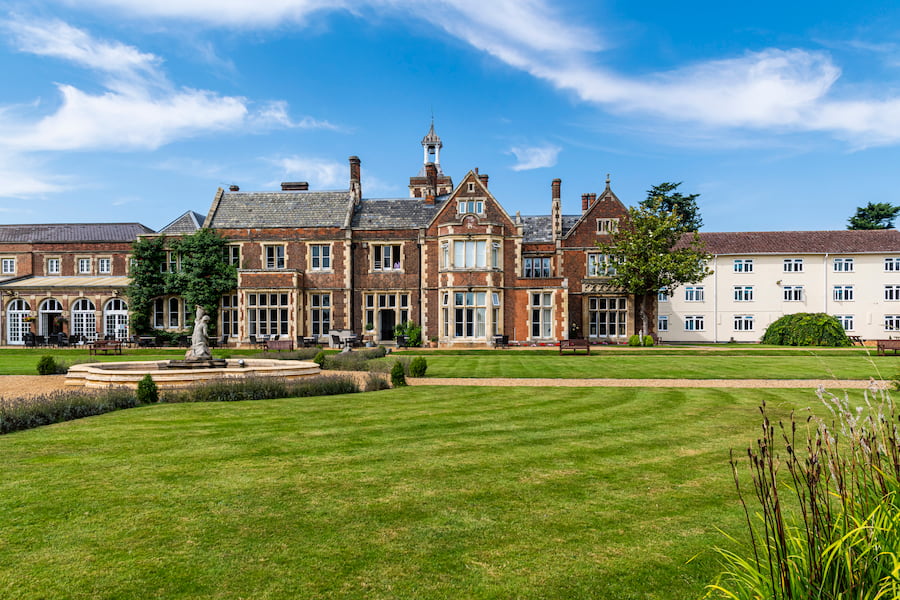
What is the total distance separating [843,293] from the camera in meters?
46.0

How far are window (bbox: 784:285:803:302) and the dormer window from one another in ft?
89.9

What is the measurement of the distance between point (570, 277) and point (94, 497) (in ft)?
123

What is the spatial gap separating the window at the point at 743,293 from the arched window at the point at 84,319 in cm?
5045

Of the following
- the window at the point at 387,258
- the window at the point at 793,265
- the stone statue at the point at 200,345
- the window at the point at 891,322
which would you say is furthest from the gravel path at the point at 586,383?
the window at the point at 891,322

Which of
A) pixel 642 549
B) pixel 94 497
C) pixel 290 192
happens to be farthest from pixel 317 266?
pixel 642 549

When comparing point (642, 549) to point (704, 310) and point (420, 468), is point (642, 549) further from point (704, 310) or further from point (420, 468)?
point (704, 310)

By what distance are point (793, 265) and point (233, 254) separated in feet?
145

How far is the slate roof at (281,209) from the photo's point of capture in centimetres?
4106

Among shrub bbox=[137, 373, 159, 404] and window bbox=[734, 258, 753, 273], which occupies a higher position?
window bbox=[734, 258, 753, 273]

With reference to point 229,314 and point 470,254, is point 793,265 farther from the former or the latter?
point 229,314

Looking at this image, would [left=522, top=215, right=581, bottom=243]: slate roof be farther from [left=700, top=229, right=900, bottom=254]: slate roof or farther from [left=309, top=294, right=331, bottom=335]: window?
[left=309, top=294, right=331, bottom=335]: window

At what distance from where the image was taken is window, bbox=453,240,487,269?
37.3 m

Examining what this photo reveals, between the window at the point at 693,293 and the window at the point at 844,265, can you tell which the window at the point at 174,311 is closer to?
the window at the point at 693,293

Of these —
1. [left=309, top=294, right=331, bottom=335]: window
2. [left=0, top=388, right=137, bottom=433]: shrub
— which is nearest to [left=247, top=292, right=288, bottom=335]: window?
[left=309, top=294, right=331, bottom=335]: window
